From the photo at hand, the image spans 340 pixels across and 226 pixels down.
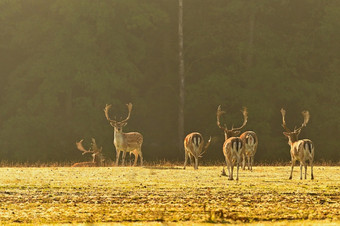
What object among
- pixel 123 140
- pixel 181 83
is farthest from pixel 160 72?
pixel 123 140

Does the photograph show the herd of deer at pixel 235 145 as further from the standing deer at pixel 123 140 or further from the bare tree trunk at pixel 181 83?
the bare tree trunk at pixel 181 83

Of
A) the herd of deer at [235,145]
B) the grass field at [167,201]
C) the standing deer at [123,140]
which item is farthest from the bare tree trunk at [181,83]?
the grass field at [167,201]

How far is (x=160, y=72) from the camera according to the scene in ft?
142

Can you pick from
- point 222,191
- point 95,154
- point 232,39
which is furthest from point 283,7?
point 222,191

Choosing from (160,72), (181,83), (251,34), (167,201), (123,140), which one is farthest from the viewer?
(160,72)

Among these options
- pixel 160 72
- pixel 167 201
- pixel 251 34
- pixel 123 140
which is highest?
pixel 251 34

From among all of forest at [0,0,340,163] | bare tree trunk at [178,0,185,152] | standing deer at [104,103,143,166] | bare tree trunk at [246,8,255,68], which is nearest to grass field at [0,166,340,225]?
standing deer at [104,103,143,166]

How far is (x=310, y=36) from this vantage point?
42219 millimetres

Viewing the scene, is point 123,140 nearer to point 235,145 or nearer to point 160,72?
point 235,145

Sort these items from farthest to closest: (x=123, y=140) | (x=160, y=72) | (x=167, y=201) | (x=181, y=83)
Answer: (x=160, y=72)
(x=181, y=83)
(x=123, y=140)
(x=167, y=201)

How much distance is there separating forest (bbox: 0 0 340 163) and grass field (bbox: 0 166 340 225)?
21.6 meters

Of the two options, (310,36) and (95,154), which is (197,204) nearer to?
(95,154)

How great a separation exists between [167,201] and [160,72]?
106 ft

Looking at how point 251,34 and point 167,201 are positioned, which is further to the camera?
point 251,34
